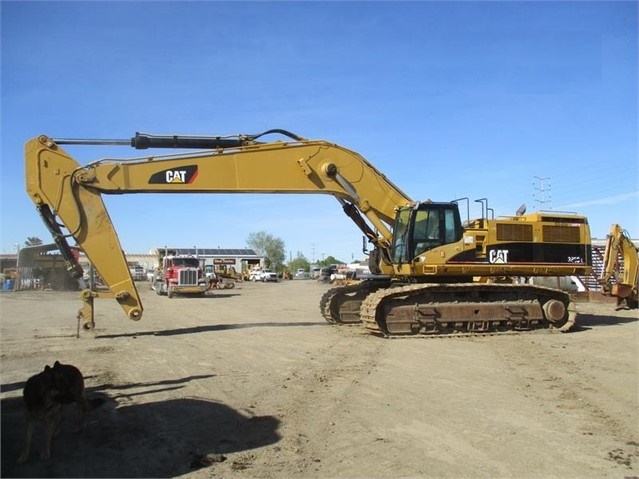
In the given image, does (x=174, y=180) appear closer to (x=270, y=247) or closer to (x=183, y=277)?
(x=183, y=277)

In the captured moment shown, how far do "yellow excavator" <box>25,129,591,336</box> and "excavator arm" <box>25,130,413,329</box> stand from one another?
0.02 meters

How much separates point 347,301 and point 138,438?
35.7 ft

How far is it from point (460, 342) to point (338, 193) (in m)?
4.96

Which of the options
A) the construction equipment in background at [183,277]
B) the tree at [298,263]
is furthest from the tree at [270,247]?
the construction equipment in background at [183,277]

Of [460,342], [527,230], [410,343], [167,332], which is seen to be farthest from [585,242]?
[167,332]

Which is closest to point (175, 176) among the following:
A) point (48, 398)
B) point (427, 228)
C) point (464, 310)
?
point (427, 228)

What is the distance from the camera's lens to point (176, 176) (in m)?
13.8

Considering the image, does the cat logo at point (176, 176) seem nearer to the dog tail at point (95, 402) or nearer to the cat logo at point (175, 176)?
the cat logo at point (175, 176)

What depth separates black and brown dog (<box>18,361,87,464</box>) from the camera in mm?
5098

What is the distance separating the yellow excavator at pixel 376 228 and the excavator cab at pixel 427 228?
0.03m

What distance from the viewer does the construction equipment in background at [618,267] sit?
747 inches

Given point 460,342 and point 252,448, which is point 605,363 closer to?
point 460,342

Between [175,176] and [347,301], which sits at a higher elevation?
[175,176]

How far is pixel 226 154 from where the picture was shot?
14.0m
